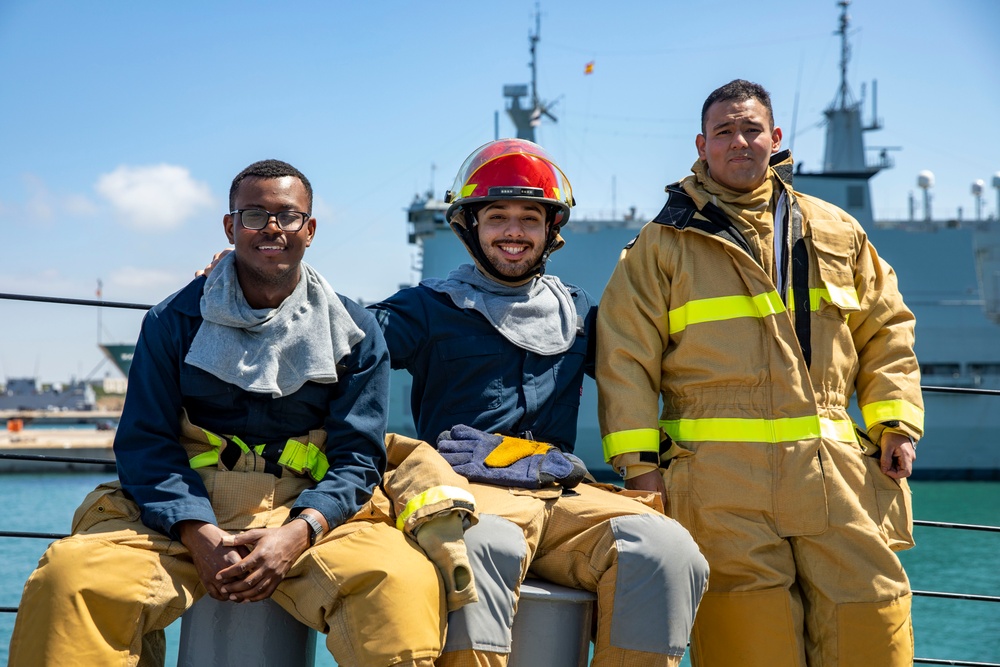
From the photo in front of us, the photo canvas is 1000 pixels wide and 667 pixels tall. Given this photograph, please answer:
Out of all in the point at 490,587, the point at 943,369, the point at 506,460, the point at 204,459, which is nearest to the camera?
the point at 490,587

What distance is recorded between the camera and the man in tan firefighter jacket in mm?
2035

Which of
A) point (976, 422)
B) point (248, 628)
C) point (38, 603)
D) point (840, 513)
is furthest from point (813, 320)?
point (976, 422)

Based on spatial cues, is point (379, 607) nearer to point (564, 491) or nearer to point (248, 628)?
point (248, 628)

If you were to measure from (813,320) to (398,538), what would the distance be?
1.21 meters

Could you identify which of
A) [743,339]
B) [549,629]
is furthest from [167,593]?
[743,339]

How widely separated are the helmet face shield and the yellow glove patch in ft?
2.13

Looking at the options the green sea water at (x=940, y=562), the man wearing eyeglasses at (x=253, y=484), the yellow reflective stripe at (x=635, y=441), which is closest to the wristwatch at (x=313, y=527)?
the man wearing eyeglasses at (x=253, y=484)

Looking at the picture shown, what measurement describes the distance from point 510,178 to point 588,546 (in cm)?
100

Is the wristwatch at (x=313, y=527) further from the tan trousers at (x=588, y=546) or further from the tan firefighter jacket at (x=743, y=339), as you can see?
the tan firefighter jacket at (x=743, y=339)

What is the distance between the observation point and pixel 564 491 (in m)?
2.04

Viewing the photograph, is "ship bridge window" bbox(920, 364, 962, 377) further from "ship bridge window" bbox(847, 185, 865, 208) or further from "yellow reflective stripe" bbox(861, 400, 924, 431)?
"yellow reflective stripe" bbox(861, 400, 924, 431)

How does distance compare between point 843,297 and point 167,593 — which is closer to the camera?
point 167,593

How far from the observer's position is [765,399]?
2102 millimetres

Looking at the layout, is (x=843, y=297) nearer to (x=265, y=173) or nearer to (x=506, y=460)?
(x=506, y=460)
